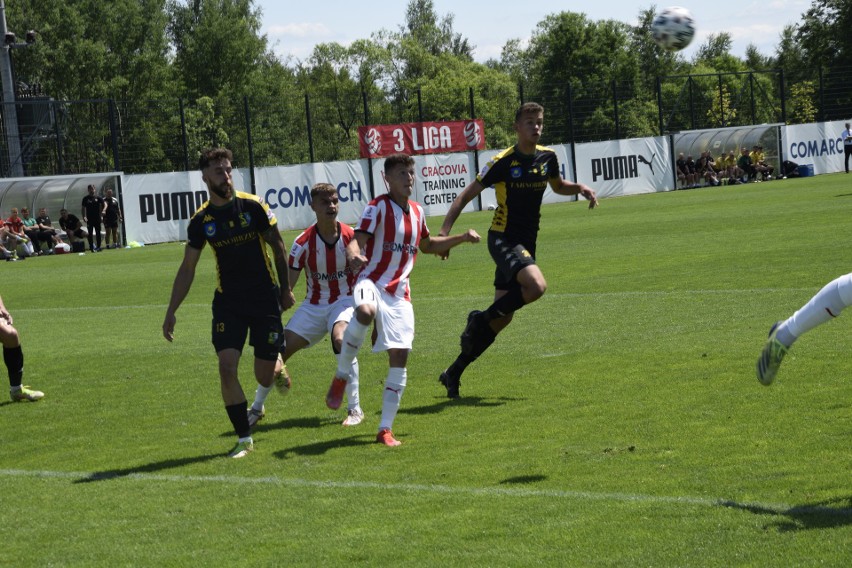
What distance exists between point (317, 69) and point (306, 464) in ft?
358

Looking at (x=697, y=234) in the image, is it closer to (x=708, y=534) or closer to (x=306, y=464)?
(x=306, y=464)

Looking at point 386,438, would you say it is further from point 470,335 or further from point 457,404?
point 470,335

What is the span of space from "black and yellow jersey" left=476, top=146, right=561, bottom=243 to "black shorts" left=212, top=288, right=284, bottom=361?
264cm

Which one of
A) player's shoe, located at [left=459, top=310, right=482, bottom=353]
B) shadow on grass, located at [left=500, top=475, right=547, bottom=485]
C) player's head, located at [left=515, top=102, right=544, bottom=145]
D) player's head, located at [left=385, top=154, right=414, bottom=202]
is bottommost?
shadow on grass, located at [left=500, top=475, right=547, bottom=485]

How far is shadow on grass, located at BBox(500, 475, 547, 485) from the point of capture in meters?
6.64

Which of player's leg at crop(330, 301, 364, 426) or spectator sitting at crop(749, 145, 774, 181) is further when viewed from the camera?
spectator sitting at crop(749, 145, 774, 181)

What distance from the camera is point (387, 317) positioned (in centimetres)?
840

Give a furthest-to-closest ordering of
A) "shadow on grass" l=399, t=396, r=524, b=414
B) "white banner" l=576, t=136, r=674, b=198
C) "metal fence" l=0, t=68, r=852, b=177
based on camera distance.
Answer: "white banner" l=576, t=136, r=674, b=198 < "metal fence" l=0, t=68, r=852, b=177 < "shadow on grass" l=399, t=396, r=524, b=414

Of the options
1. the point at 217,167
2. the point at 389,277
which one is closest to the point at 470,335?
the point at 389,277

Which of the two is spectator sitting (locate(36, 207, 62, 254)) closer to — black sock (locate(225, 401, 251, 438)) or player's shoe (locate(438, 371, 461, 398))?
player's shoe (locate(438, 371, 461, 398))

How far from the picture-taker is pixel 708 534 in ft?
17.7

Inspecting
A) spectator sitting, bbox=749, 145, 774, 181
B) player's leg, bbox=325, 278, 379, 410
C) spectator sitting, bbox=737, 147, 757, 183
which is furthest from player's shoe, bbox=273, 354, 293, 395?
spectator sitting, bbox=749, 145, 774, 181

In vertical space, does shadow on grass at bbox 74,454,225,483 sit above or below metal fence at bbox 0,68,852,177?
below

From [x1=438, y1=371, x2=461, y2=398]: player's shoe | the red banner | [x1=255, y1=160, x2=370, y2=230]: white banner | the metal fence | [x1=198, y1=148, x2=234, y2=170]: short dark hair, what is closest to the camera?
[x1=198, y1=148, x2=234, y2=170]: short dark hair
